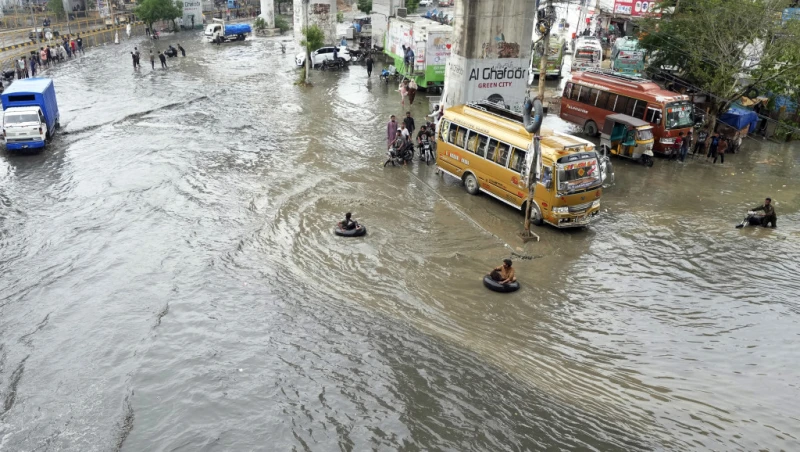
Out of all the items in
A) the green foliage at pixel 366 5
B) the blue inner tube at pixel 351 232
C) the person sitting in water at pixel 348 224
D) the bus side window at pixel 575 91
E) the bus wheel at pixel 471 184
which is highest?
the green foliage at pixel 366 5

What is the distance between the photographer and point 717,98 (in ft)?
75.8

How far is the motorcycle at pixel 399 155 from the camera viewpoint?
2147cm

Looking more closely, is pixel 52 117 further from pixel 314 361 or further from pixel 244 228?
pixel 314 361

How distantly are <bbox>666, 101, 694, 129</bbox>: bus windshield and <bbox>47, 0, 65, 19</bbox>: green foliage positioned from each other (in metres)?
62.9

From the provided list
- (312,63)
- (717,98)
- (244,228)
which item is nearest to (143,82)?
(312,63)

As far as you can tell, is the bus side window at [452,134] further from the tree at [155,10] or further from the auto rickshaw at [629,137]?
the tree at [155,10]

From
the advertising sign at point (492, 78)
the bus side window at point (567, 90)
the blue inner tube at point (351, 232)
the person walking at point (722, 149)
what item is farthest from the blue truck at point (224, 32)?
the person walking at point (722, 149)

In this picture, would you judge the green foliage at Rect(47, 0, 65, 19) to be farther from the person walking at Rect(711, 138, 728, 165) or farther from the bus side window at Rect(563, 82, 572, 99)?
the person walking at Rect(711, 138, 728, 165)

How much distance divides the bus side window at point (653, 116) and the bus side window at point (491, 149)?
8813 mm

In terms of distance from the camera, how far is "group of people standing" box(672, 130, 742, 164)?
895 inches

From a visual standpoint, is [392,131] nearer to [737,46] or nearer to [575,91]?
[575,91]

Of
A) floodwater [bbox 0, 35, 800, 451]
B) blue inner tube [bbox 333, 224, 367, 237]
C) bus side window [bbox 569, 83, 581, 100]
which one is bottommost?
floodwater [bbox 0, 35, 800, 451]

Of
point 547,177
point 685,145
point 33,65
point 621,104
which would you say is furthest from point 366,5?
point 547,177

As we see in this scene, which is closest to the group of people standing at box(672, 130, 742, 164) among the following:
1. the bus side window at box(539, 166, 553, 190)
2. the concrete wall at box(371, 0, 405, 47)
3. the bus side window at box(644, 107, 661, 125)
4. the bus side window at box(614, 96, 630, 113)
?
the bus side window at box(644, 107, 661, 125)
